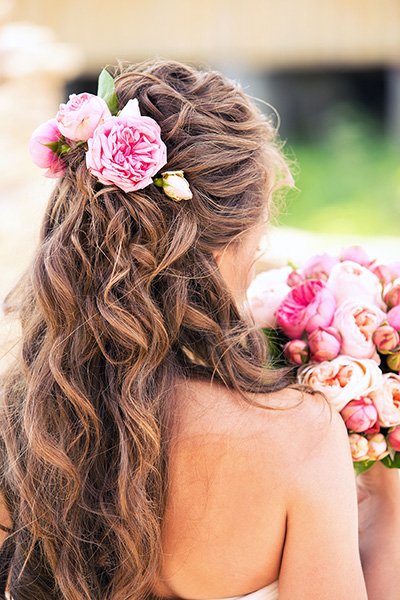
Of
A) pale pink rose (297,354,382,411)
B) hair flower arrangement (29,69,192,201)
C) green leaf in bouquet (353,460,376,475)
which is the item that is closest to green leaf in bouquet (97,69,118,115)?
hair flower arrangement (29,69,192,201)

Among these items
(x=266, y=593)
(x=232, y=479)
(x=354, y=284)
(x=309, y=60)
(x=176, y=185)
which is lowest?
(x=309, y=60)

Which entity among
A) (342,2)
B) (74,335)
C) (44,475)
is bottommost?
(342,2)

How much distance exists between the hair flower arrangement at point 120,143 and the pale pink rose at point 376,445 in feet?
2.05

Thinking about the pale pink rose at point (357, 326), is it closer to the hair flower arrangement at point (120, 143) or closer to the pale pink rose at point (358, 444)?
the pale pink rose at point (358, 444)

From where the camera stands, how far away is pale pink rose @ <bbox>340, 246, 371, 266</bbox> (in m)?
1.40

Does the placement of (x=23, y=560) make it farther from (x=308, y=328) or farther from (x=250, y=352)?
(x=308, y=328)

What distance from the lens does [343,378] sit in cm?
115

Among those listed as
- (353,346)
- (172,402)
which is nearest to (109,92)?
(172,402)

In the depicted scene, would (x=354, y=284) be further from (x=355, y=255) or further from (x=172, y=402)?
(x=172, y=402)

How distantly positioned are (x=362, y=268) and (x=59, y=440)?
2.35 feet

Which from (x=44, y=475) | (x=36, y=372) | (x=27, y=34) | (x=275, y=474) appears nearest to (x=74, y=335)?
(x=36, y=372)

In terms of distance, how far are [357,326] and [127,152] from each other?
0.57 meters

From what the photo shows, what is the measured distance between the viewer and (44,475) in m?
1.12

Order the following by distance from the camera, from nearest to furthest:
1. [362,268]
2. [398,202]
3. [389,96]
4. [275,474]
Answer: [275,474] < [362,268] < [398,202] < [389,96]
